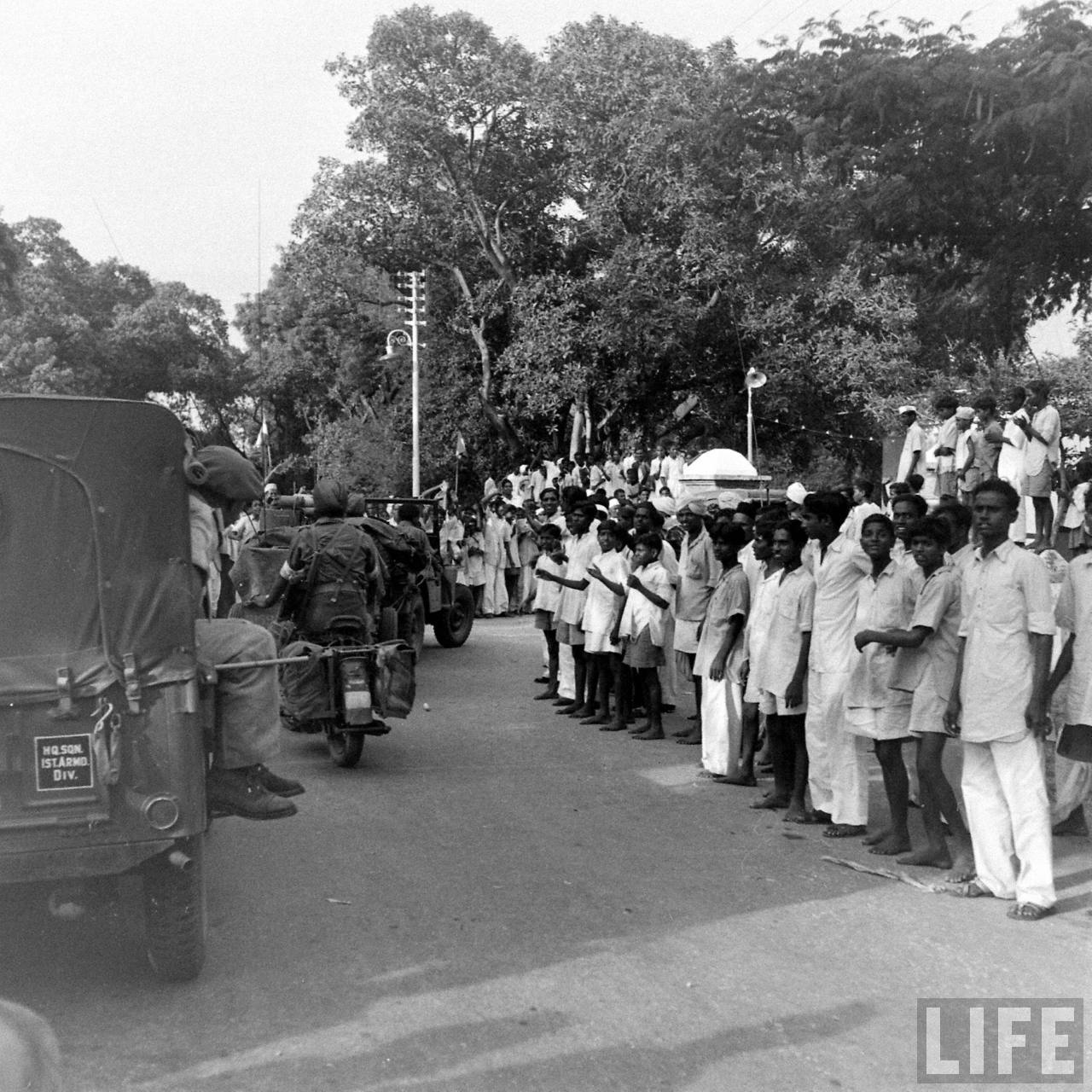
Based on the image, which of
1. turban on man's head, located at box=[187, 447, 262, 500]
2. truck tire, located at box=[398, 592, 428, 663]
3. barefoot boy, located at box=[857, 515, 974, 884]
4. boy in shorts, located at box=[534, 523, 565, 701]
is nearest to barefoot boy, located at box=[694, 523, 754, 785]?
barefoot boy, located at box=[857, 515, 974, 884]

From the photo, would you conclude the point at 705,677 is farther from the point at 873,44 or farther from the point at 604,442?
the point at 604,442

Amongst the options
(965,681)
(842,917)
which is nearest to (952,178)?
(965,681)

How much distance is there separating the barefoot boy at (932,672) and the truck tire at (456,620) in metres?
9.39

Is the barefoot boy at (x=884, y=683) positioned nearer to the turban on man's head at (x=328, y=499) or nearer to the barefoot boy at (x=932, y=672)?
the barefoot boy at (x=932, y=672)

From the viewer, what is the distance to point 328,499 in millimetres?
8852

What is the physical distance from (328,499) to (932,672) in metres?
4.36

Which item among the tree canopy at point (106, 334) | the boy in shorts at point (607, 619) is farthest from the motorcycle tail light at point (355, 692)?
the tree canopy at point (106, 334)

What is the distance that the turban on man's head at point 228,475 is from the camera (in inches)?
205

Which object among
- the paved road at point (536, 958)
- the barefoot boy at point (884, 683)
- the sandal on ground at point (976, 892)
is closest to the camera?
the paved road at point (536, 958)

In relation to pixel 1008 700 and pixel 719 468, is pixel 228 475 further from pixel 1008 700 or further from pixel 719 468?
pixel 719 468

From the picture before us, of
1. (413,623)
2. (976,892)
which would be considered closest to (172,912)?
(976,892)

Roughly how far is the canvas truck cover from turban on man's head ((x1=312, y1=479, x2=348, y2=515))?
4.10 m

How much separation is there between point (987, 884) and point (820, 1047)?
197 cm

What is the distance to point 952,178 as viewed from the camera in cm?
1012
